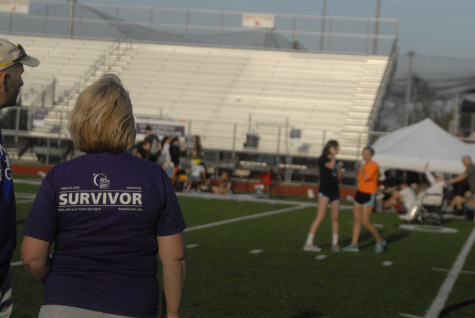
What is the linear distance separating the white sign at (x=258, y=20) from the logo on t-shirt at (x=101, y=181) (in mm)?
36431

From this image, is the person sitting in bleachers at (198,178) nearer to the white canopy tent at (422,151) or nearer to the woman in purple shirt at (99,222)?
the white canopy tent at (422,151)

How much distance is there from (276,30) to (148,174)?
35.6 metres

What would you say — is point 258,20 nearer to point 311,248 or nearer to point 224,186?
point 224,186

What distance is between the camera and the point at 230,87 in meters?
34.5

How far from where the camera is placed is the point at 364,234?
49.1 ft

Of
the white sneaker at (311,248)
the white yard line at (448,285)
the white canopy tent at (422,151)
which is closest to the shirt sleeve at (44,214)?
the white yard line at (448,285)

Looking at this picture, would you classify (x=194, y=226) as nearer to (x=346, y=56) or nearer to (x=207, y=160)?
(x=207, y=160)

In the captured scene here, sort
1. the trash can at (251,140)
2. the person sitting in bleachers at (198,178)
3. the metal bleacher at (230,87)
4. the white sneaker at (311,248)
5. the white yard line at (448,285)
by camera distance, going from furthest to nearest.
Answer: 1. the metal bleacher at (230,87)
2. the trash can at (251,140)
3. the person sitting in bleachers at (198,178)
4. the white sneaker at (311,248)
5. the white yard line at (448,285)

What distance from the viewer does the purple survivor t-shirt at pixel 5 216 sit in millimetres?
3131

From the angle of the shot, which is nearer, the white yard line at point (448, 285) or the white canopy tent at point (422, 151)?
the white yard line at point (448, 285)

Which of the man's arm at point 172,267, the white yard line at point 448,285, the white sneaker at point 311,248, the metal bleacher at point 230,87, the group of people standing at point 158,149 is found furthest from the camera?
the metal bleacher at point 230,87

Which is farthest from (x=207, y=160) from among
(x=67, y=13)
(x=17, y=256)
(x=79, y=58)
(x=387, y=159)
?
(x=17, y=256)

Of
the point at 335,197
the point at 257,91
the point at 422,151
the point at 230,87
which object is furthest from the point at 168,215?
the point at 230,87

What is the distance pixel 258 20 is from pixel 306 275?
30.9 meters
